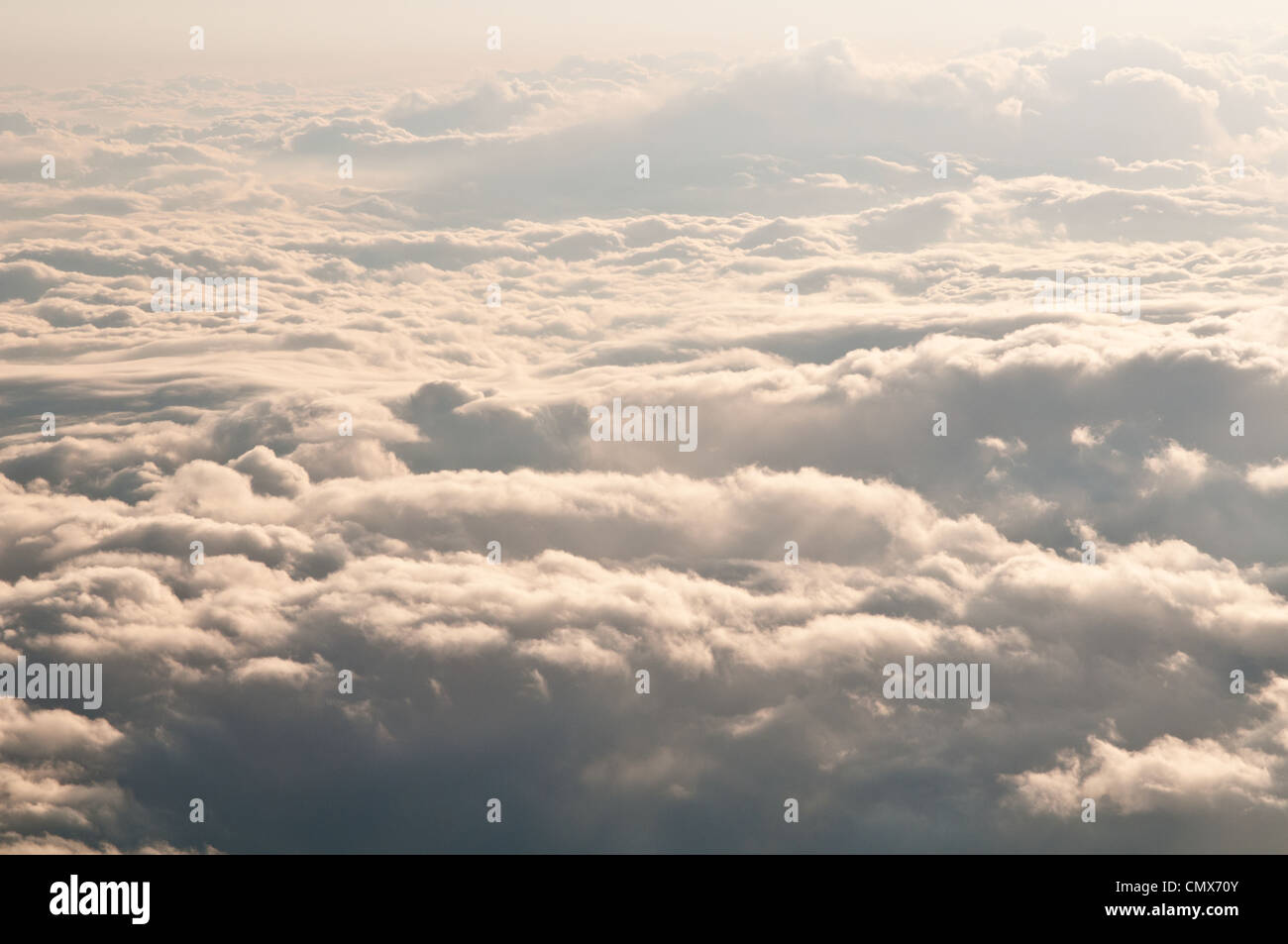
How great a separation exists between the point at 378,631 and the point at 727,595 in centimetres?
6109

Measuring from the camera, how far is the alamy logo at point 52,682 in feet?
438

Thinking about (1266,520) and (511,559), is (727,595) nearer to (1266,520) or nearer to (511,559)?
(511,559)

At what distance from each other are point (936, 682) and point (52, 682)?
135 meters

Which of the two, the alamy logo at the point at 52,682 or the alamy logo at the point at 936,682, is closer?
the alamy logo at the point at 52,682

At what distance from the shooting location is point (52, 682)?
144 meters

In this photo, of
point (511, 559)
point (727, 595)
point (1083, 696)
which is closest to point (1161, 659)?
point (1083, 696)

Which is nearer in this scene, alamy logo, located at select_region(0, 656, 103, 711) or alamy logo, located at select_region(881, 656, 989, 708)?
alamy logo, located at select_region(0, 656, 103, 711)

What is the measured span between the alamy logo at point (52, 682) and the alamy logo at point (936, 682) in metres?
110

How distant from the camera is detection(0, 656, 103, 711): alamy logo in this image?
133625 mm

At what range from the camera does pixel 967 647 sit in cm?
14875

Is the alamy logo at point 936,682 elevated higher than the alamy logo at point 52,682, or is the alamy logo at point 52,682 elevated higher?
the alamy logo at point 52,682

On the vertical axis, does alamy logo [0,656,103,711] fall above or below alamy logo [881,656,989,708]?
above

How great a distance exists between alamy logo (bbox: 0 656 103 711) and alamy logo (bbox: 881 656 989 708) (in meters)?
110
